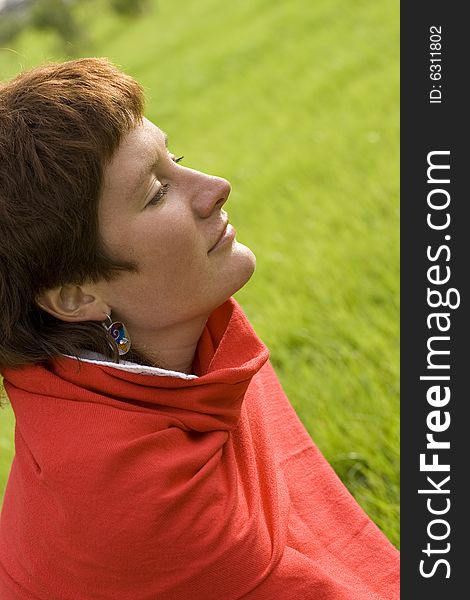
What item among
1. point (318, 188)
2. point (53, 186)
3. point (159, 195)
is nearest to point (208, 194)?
point (159, 195)

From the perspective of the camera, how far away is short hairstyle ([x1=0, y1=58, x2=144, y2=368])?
1587mm

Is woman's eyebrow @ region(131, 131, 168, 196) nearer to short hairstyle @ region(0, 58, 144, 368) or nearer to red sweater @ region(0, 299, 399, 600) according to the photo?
short hairstyle @ region(0, 58, 144, 368)

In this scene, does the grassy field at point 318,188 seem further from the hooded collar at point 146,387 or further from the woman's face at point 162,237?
the hooded collar at point 146,387

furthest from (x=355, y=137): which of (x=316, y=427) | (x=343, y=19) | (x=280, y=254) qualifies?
(x=343, y=19)

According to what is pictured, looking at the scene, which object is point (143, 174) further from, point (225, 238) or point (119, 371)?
point (119, 371)

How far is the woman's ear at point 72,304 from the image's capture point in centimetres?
170

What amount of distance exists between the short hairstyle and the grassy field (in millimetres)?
373

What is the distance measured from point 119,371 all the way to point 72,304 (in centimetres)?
17

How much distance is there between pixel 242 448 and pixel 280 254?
9.66ft

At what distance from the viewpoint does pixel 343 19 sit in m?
9.65

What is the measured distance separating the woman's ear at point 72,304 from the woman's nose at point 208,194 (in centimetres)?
26

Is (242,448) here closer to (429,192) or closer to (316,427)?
(316,427)

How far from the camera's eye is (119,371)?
1658 millimetres

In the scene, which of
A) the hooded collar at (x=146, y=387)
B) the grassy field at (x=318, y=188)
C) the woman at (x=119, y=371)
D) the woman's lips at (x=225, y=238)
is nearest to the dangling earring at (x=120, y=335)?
the woman at (x=119, y=371)
